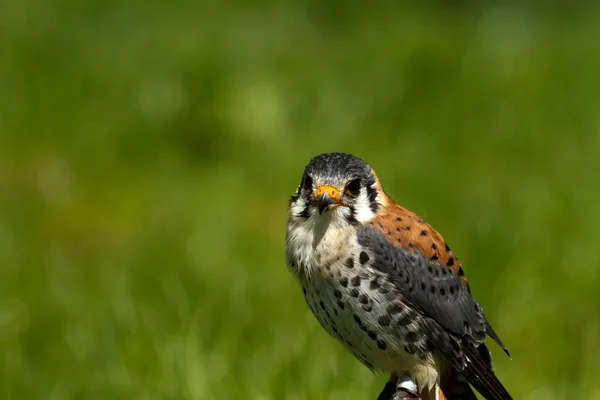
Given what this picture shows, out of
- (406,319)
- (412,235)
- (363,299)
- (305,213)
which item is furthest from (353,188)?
(406,319)

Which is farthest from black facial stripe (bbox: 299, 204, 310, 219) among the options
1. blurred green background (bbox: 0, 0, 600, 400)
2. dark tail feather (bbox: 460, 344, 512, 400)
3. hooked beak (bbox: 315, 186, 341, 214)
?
blurred green background (bbox: 0, 0, 600, 400)

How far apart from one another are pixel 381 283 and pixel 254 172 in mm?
5128

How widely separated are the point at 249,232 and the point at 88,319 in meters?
1.85

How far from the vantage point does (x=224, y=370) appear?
577cm

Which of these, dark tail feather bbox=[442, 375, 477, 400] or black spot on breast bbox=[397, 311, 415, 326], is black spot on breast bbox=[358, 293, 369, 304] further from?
dark tail feather bbox=[442, 375, 477, 400]

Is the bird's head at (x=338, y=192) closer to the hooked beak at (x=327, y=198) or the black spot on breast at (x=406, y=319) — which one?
the hooked beak at (x=327, y=198)

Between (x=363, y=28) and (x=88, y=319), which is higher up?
(x=363, y=28)

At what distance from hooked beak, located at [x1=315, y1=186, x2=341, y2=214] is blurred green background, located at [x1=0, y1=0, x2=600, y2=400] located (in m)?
1.42

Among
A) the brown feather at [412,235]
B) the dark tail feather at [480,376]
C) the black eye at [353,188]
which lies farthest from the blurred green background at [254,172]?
the black eye at [353,188]

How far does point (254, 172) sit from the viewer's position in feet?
31.3

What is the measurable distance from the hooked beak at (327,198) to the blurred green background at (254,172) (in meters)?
1.42

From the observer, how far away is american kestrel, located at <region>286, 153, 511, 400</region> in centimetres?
444

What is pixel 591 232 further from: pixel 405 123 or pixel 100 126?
pixel 100 126

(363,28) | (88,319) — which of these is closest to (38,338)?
(88,319)
